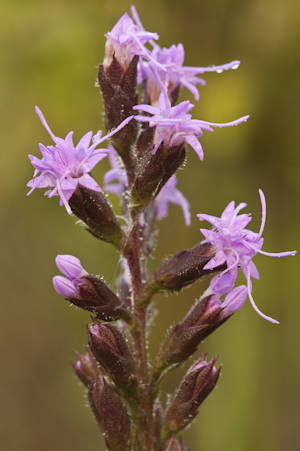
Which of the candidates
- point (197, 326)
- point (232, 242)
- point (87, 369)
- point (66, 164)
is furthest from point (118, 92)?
point (87, 369)

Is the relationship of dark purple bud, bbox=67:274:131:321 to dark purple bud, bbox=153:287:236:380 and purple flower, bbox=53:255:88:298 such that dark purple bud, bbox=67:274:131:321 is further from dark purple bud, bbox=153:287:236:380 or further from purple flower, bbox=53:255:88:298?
dark purple bud, bbox=153:287:236:380

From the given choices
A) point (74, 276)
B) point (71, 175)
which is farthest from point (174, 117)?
point (74, 276)

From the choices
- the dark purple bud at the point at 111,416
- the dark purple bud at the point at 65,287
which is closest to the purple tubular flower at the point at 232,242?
the dark purple bud at the point at 65,287

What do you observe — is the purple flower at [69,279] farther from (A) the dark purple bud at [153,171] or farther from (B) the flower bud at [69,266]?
(A) the dark purple bud at [153,171]

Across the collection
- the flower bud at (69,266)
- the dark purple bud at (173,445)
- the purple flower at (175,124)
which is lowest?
the dark purple bud at (173,445)

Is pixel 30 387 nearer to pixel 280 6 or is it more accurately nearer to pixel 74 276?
pixel 74 276

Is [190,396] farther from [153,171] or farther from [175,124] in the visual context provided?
[175,124]

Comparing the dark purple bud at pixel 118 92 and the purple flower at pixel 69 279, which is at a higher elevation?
the dark purple bud at pixel 118 92
